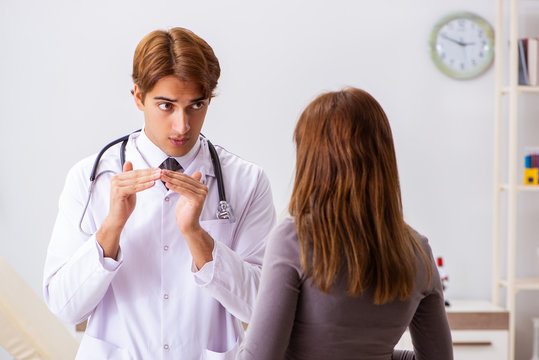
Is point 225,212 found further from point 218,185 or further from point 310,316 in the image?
point 310,316

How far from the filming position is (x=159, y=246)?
141 centimetres

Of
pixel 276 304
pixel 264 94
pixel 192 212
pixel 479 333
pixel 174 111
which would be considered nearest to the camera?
pixel 276 304

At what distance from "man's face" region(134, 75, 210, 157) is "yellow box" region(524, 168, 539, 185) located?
2.39 m

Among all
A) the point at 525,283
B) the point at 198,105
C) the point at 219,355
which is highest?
the point at 198,105

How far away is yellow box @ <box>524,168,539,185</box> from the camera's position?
329 cm

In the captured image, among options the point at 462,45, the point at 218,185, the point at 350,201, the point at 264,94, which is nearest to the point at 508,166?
the point at 462,45

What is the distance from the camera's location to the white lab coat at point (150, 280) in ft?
4.33

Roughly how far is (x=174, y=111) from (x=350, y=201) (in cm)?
51

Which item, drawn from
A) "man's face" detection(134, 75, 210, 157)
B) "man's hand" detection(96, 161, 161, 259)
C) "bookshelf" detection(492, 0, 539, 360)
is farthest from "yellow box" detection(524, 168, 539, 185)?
"man's hand" detection(96, 161, 161, 259)

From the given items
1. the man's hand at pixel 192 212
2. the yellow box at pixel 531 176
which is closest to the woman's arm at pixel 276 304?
the man's hand at pixel 192 212

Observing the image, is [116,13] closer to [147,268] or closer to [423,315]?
[147,268]

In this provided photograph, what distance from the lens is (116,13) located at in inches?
129

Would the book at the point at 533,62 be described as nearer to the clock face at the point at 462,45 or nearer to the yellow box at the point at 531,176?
the clock face at the point at 462,45

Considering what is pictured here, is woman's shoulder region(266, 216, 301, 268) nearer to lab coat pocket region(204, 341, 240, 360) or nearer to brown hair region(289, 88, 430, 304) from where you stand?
brown hair region(289, 88, 430, 304)
